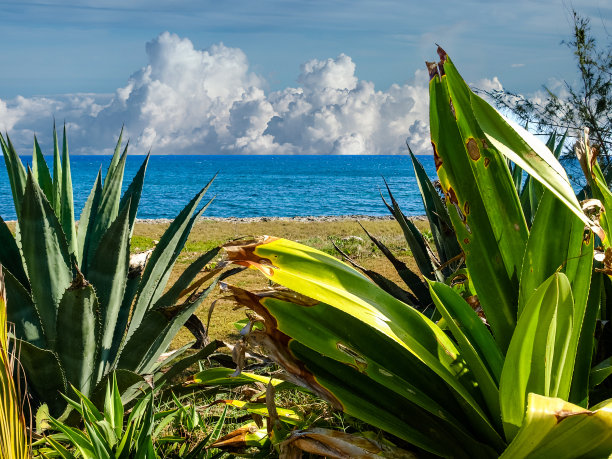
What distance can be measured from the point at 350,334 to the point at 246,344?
296 millimetres

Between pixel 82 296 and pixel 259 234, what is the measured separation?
27.4 ft

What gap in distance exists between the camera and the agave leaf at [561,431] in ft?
4.07

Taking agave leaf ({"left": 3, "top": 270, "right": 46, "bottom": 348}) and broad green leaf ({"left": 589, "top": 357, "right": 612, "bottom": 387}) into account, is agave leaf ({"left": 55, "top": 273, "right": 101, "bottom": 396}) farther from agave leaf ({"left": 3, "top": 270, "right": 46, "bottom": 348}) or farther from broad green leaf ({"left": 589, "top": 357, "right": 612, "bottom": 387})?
broad green leaf ({"left": 589, "top": 357, "right": 612, "bottom": 387})

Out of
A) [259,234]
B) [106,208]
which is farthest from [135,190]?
[259,234]

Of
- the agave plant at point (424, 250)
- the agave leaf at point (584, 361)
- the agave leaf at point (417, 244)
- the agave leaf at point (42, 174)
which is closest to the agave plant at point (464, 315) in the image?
the agave leaf at point (584, 361)

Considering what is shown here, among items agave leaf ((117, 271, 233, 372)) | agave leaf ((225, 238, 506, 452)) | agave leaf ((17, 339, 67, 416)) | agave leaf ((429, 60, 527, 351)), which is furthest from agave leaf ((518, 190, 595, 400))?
agave leaf ((17, 339, 67, 416))

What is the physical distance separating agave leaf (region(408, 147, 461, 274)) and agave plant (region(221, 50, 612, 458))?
4.53 feet

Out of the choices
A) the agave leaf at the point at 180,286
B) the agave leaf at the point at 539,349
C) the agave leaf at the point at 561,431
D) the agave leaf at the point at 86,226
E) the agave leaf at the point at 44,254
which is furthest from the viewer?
the agave leaf at the point at 86,226

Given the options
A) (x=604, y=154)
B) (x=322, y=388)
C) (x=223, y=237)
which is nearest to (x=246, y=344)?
(x=322, y=388)

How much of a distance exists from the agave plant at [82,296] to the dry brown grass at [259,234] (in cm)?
146

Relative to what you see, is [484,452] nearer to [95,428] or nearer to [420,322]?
[420,322]

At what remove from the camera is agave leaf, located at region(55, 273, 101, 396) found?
2.36 m

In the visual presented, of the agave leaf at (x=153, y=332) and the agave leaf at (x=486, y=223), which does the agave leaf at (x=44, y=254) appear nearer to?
the agave leaf at (x=153, y=332)

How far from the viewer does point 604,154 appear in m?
6.64
